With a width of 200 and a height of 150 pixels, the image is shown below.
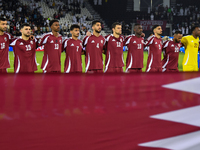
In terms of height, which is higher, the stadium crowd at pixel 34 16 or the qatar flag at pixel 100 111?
the stadium crowd at pixel 34 16

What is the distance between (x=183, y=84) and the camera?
235 centimetres

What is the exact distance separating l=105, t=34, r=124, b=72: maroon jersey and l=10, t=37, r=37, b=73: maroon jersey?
1.67 meters

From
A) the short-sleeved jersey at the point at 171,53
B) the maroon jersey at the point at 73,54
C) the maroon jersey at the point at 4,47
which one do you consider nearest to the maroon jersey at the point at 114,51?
the maroon jersey at the point at 73,54

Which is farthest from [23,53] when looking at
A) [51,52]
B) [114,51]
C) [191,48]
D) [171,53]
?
[191,48]

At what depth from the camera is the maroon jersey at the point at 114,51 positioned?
21.0 ft

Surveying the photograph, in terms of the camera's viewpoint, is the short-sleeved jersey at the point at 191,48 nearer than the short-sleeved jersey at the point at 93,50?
No

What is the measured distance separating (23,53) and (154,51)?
10.0ft

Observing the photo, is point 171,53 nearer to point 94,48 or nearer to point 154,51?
point 154,51

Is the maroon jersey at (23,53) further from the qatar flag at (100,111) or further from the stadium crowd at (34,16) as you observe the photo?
the stadium crowd at (34,16)

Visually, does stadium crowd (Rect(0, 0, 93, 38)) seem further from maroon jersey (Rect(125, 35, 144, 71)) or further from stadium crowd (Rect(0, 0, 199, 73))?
maroon jersey (Rect(125, 35, 144, 71))

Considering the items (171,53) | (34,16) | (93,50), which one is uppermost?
(34,16)

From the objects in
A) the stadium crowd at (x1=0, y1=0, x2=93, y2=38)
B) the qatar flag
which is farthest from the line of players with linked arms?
the stadium crowd at (x1=0, y1=0, x2=93, y2=38)

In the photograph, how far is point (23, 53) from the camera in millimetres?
5871

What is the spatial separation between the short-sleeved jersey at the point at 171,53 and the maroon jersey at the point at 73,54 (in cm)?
217
